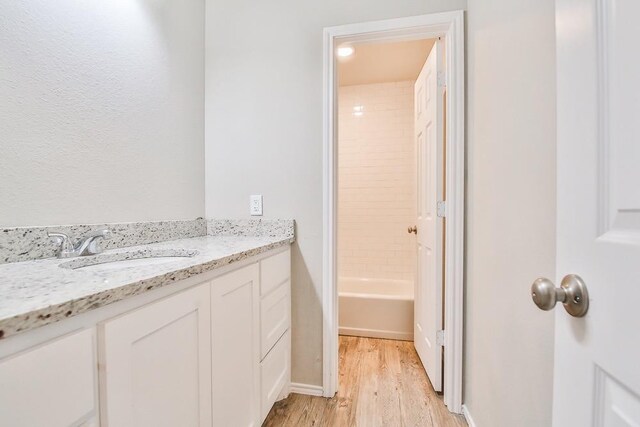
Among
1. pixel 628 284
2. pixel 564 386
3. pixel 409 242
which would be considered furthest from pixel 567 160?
pixel 409 242

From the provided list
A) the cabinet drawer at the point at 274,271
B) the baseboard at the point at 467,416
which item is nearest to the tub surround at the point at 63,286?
the cabinet drawer at the point at 274,271

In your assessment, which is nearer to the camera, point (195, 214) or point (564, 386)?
point (564, 386)

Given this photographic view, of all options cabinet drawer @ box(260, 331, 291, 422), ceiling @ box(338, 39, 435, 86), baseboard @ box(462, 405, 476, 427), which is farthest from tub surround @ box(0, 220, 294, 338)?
ceiling @ box(338, 39, 435, 86)

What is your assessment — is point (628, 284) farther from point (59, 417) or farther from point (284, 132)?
point (284, 132)

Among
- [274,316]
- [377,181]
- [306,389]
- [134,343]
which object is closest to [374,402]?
[306,389]

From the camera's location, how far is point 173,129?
1.61 meters

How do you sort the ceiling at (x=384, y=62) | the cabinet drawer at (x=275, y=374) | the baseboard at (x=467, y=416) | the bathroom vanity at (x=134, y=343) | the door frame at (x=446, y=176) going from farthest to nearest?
the ceiling at (x=384, y=62)
the door frame at (x=446, y=176)
the baseboard at (x=467, y=416)
the cabinet drawer at (x=275, y=374)
the bathroom vanity at (x=134, y=343)

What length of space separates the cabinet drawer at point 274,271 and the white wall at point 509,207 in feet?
3.16

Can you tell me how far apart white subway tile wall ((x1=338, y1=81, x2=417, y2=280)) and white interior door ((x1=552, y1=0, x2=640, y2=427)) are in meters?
2.78

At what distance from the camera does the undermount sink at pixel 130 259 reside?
1.00 meters

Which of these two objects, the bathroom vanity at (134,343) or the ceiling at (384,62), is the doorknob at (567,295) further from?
the ceiling at (384,62)

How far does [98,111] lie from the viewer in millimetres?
1192

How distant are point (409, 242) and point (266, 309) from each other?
225 cm

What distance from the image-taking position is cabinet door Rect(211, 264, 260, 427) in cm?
98
